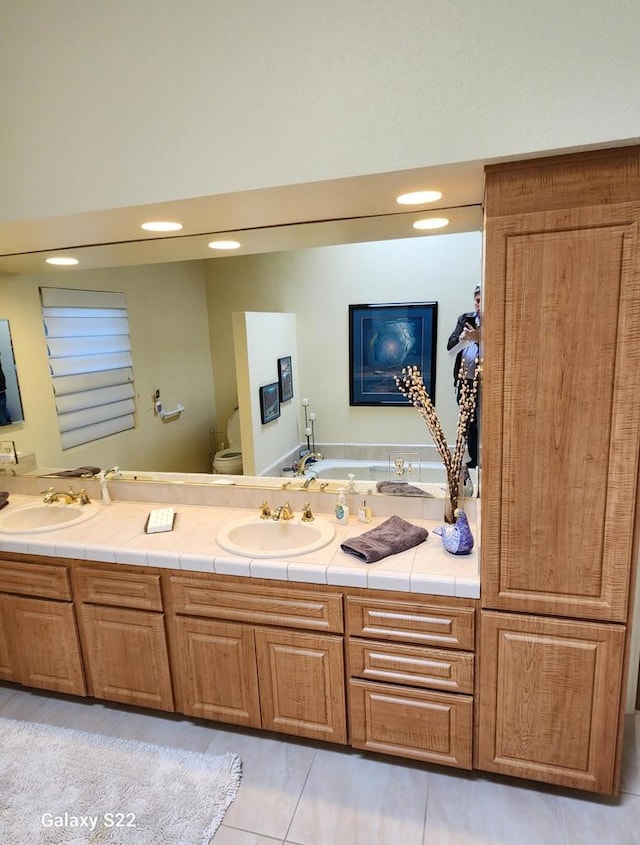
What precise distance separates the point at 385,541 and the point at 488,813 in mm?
981

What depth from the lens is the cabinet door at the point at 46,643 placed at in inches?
84.2

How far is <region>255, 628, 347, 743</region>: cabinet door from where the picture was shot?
1.82m

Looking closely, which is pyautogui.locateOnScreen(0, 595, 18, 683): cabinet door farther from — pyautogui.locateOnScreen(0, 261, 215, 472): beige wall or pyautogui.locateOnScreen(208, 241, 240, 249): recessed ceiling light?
pyautogui.locateOnScreen(208, 241, 240, 249): recessed ceiling light

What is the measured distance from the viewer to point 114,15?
1555 mm

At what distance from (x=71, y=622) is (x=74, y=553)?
1.09 feet

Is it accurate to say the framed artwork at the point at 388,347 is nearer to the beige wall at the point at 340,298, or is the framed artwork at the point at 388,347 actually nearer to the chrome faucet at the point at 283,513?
the beige wall at the point at 340,298

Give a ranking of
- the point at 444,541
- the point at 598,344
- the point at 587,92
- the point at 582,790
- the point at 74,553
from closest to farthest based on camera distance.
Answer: the point at 587,92, the point at 598,344, the point at 582,790, the point at 444,541, the point at 74,553

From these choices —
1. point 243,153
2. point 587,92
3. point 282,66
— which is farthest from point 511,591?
point 282,66

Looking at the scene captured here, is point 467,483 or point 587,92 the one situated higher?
point 587,92

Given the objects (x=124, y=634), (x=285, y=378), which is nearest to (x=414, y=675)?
(x=124, y=634)

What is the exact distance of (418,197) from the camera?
1.70 meters

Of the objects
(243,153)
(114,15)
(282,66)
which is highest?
(114,15)

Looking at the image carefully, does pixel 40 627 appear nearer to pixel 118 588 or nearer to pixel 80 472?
pixel 118 588

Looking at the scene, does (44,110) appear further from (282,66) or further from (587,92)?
(587,92)
